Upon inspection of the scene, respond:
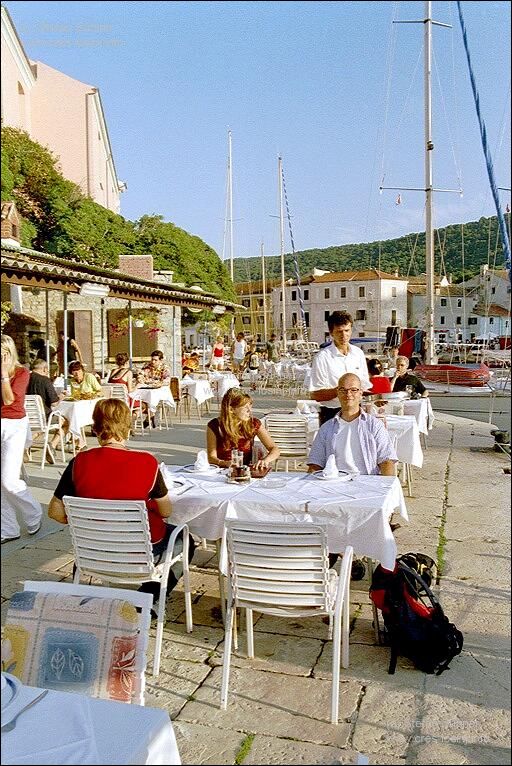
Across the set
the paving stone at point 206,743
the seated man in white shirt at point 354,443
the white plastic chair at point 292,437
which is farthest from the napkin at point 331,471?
the white plastic chair at point 292,437

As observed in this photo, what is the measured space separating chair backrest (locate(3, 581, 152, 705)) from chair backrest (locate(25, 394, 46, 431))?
6.07m

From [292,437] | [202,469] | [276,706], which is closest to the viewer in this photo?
[276,706]

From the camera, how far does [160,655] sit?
138 inches

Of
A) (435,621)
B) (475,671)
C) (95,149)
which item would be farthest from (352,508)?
(95,149)

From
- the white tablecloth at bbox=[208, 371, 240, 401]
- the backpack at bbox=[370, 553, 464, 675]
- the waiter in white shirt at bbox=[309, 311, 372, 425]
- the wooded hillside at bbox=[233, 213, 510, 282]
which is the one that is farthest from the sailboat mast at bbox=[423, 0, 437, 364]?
the backpack at bbox=[370, 553, 464, 675]

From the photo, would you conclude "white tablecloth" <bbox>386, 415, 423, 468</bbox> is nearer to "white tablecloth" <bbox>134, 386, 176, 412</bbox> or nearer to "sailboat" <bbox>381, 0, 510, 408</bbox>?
"white tablecloth" <bbox>134, 386, 176, 412</bbox>

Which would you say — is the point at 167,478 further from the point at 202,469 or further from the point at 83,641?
the point at 83,641

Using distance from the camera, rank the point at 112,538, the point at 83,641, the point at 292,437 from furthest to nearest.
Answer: the point at 292,437, the point at 112,538, the point at 83,641

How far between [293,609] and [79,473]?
1272mm

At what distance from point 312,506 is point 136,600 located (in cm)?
152

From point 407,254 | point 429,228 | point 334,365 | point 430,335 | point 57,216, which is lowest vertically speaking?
point 334,365

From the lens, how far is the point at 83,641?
222cm

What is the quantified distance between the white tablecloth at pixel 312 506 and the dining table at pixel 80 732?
1951 millimetres

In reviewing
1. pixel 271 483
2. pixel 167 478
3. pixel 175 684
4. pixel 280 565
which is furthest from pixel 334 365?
pixel 175 684
